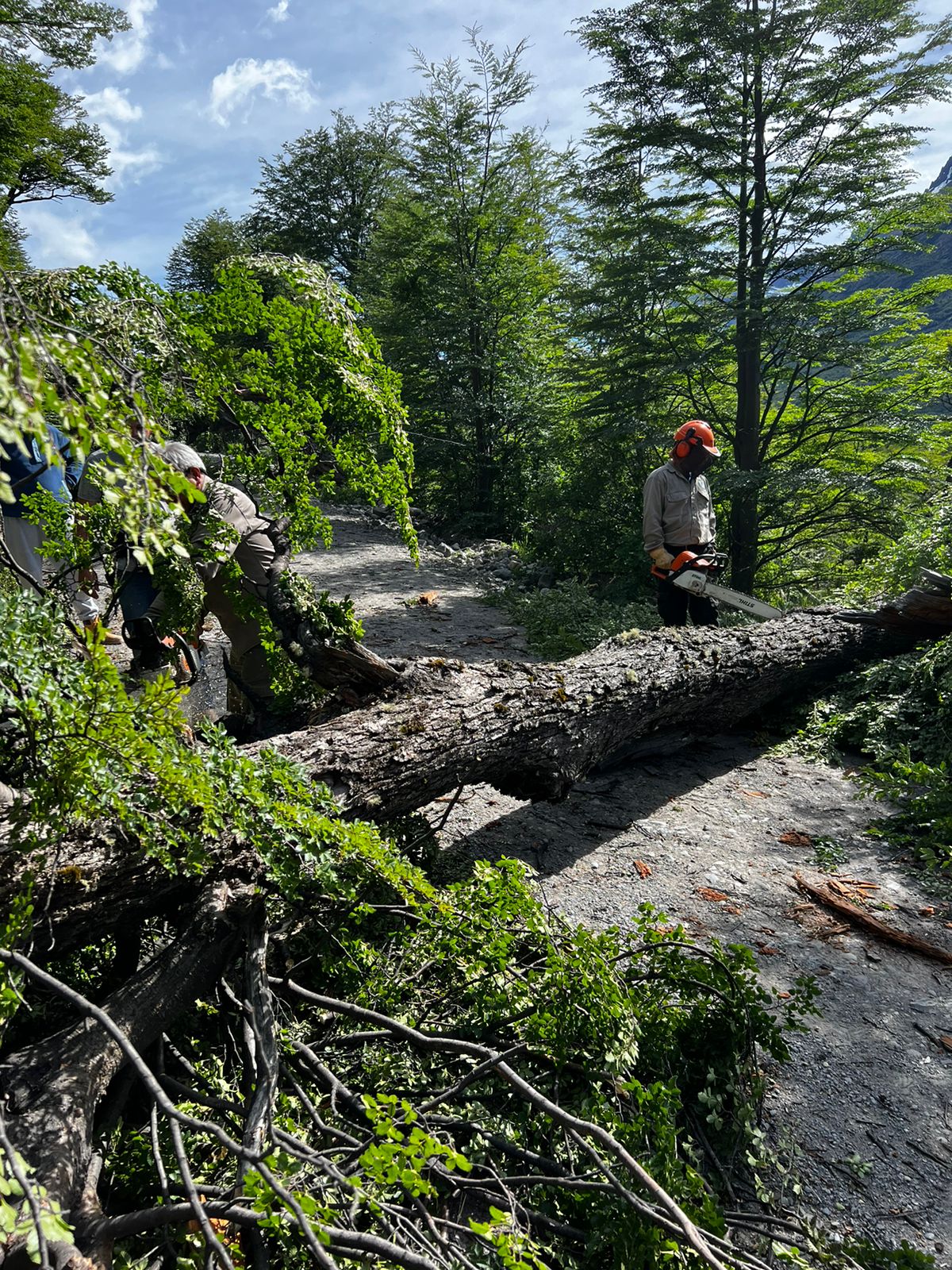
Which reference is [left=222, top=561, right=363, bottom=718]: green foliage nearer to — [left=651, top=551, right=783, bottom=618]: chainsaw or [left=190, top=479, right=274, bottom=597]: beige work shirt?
[left=190, top=479, right=274, bottom=597]: beige work shirt

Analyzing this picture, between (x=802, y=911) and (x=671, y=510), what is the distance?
12.7 ft

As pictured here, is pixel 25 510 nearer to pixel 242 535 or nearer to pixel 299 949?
pixel 242 535

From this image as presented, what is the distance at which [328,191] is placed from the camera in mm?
26812

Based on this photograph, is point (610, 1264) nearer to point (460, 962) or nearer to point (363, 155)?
point (460, 962)

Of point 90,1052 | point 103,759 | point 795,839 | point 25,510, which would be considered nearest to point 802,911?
point 795,839

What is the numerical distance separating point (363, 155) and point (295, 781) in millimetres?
29745

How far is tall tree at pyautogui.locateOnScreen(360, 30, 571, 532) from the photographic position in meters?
12.7

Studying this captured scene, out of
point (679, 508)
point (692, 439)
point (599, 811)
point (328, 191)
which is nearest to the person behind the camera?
point (599, 811)

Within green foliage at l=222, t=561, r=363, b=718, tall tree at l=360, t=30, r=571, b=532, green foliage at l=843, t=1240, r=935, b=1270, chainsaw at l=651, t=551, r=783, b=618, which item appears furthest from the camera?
tall tree at l=360, t=30, r=571, b=532

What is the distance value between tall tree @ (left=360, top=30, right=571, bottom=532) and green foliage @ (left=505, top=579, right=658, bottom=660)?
4.61m

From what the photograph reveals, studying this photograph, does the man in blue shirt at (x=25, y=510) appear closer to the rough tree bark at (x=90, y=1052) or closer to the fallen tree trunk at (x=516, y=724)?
the fallen tree trunk at (x=516, y=724)

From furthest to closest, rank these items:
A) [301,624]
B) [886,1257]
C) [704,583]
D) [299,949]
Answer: [704,583] < [301,624] < [299,949] < [886,1257]

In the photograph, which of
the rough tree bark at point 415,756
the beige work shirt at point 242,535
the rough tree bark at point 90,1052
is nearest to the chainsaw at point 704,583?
the rough tree bark at point 415,756

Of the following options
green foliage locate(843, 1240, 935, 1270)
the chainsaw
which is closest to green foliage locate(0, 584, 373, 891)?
green foliage locate(843, 1240, 935, 1270)
